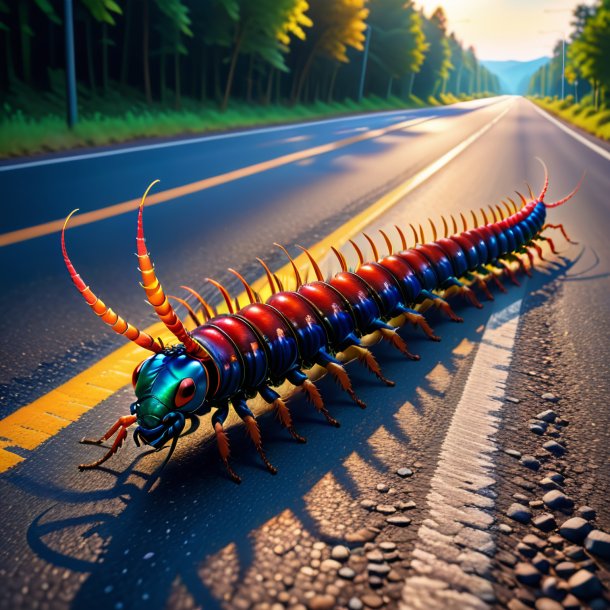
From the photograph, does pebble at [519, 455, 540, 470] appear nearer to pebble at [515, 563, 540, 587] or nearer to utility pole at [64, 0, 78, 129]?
pebble at [515, 563, 540, 587]

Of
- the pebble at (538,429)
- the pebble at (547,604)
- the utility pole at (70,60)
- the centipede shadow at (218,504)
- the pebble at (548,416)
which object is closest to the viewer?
the pebble at (547,604)

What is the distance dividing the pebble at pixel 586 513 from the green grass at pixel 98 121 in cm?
1205

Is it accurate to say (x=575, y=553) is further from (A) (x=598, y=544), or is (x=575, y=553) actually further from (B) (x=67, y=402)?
(B) (x=67, y=402)

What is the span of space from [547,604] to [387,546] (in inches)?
19.4

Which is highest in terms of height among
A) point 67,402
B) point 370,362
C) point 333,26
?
point 333,26

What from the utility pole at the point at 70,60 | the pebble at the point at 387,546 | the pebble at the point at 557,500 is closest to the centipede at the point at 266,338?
the pebble at the point at 387,546

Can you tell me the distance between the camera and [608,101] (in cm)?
4912

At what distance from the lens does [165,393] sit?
87.7 inches

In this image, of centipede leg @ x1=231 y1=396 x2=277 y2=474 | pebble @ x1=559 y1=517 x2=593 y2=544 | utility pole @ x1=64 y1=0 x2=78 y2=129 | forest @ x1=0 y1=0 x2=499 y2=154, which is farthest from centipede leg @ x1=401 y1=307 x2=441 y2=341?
utility pole @ x1=64 y1=0 x2=78 y2=129

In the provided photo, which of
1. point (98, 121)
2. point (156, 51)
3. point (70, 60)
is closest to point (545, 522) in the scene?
point (70, 60)

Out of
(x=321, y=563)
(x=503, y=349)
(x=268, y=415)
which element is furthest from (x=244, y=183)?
(x=321, y=563)

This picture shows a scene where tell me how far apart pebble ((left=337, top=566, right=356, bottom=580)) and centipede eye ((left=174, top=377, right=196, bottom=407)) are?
82 cm

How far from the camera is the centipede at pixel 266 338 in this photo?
7.32ft

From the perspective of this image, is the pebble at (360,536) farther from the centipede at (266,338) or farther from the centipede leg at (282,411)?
the centipede leg at (282,411)
